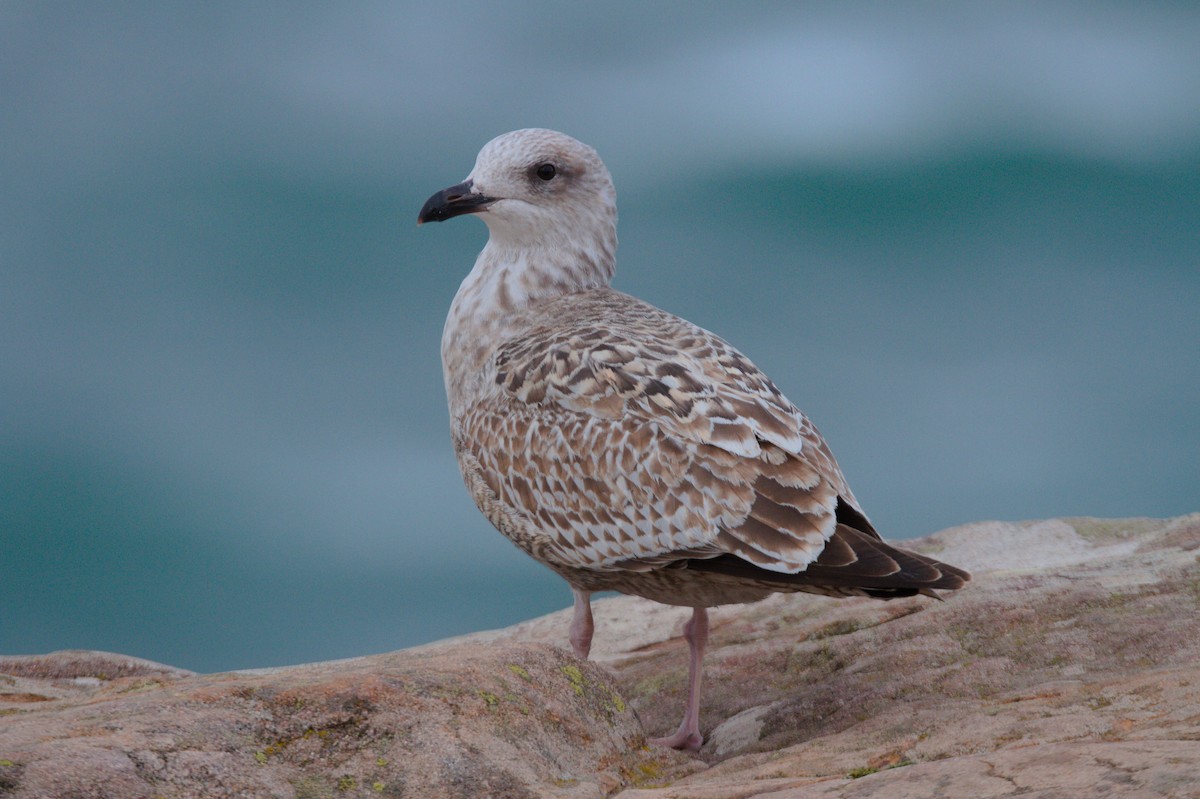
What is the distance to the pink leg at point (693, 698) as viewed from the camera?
241 inches

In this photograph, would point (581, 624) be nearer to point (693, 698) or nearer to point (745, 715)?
point (693, 698)

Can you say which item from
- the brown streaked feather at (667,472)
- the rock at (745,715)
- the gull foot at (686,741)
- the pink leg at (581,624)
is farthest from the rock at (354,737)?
the pink leg at (581,624)

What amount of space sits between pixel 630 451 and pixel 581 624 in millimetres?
1296

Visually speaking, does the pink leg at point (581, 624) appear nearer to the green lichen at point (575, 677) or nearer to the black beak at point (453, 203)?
the green lichen at point (575, 677)

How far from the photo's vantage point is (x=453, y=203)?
25.3ft

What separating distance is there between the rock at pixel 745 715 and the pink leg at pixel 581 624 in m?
0.50

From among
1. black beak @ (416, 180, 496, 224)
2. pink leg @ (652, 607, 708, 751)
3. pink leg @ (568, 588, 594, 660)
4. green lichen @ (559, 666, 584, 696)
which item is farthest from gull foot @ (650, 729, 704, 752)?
black beak @ (416, 180, 496, 224)

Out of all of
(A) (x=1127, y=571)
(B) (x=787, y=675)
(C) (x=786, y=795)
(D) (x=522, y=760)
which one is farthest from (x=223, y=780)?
(A) (x=1127, y=571)

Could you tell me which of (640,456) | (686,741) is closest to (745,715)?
(686,741)

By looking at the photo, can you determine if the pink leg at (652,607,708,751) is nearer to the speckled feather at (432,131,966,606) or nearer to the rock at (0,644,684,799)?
the speckled feather at (432,131,966,606)

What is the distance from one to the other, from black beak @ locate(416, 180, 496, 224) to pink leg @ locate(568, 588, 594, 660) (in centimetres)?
246

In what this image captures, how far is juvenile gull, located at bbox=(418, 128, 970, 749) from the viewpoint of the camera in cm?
574

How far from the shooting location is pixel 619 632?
29.7ft

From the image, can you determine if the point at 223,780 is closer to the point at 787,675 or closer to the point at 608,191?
the point at 787,675
